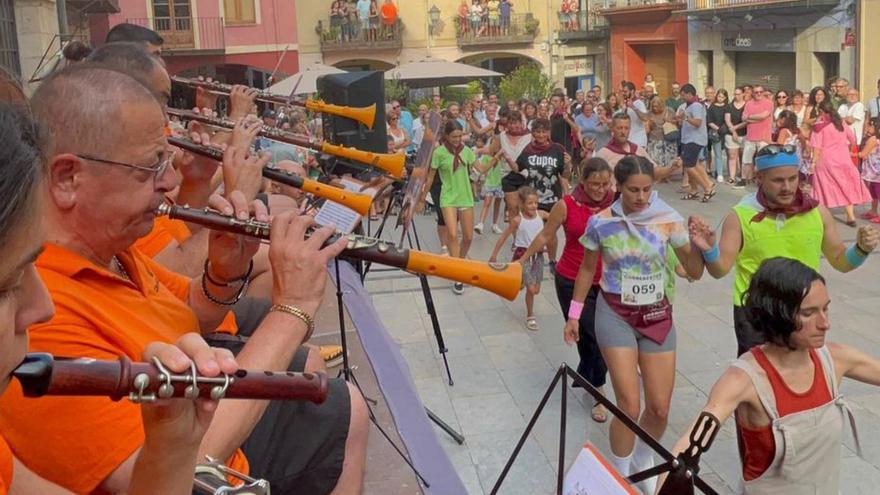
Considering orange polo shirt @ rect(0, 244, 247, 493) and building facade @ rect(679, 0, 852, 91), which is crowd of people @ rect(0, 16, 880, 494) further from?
building facade @ rect(679, 0, 852, 91)

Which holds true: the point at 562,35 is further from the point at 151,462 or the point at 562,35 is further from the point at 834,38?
the point at 151,462

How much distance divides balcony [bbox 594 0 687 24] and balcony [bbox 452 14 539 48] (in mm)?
2819

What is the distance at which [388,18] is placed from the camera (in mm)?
35562

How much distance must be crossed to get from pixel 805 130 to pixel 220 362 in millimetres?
12155

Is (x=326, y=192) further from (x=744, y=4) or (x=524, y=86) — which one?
(x=524, y=86)

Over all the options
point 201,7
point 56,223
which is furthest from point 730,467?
point 201,7

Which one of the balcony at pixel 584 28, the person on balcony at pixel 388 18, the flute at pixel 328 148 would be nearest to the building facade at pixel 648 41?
the balcony at pixel 584 28

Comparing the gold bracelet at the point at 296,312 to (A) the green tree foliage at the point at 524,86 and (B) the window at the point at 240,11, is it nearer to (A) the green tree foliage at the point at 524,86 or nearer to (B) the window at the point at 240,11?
(A) the green tree foliage at the point at 524,86

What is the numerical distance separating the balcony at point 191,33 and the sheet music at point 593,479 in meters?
32.9

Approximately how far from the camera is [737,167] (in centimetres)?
1612

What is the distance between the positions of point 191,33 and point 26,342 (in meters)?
34.3

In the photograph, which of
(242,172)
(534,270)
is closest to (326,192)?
(242,172)

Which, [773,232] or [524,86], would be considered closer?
[773,232]

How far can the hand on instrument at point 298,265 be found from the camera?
2164mm
